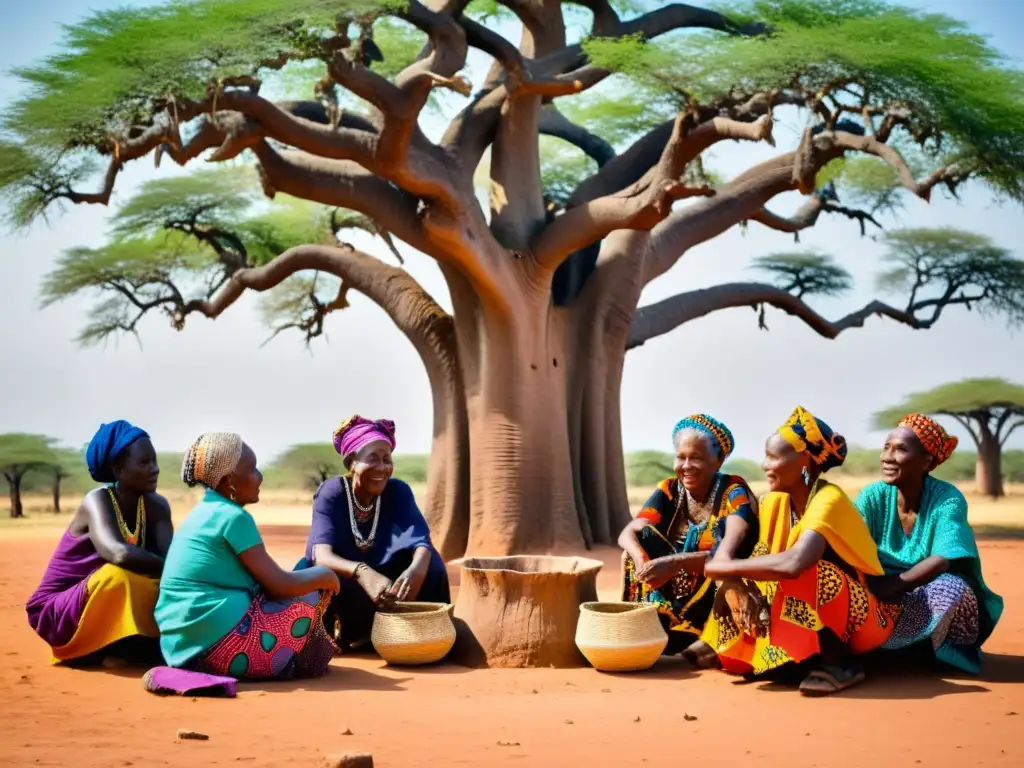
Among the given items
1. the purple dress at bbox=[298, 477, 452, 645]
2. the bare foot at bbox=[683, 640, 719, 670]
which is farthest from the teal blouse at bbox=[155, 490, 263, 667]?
the bare foot at bbox=[683, 640, 719, 670]

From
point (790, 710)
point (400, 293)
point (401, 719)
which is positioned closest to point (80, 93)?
point (400, 293)

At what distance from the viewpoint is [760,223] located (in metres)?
16.6

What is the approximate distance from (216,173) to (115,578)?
1306 cm

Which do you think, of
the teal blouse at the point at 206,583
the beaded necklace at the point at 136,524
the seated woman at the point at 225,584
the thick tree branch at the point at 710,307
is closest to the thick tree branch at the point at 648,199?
the thick tree branch at the point at 710,307

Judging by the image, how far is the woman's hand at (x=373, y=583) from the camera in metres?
6.44

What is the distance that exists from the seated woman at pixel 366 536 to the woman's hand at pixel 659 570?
1.17m

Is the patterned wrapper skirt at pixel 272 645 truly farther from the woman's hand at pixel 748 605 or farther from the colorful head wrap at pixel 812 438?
the colorful head wrap at pixel 812 438

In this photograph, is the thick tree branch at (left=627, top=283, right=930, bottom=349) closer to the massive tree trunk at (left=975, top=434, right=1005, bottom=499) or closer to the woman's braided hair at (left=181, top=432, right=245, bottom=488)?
the woman's braided hair at (left=181, top=432, right=245, bottom=488)

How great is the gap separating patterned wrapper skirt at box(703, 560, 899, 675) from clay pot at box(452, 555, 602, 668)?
1005 mm

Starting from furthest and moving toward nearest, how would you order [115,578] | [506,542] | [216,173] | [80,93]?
[216,173] < [506,542] < [80,93] < [115,578]

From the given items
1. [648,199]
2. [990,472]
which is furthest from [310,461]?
[648,199]

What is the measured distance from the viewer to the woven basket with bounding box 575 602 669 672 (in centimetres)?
613

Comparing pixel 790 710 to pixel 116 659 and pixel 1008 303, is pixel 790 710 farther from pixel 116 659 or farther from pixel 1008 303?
pixel 1008 303

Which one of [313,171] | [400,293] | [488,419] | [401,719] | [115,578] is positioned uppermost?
[313,171]
